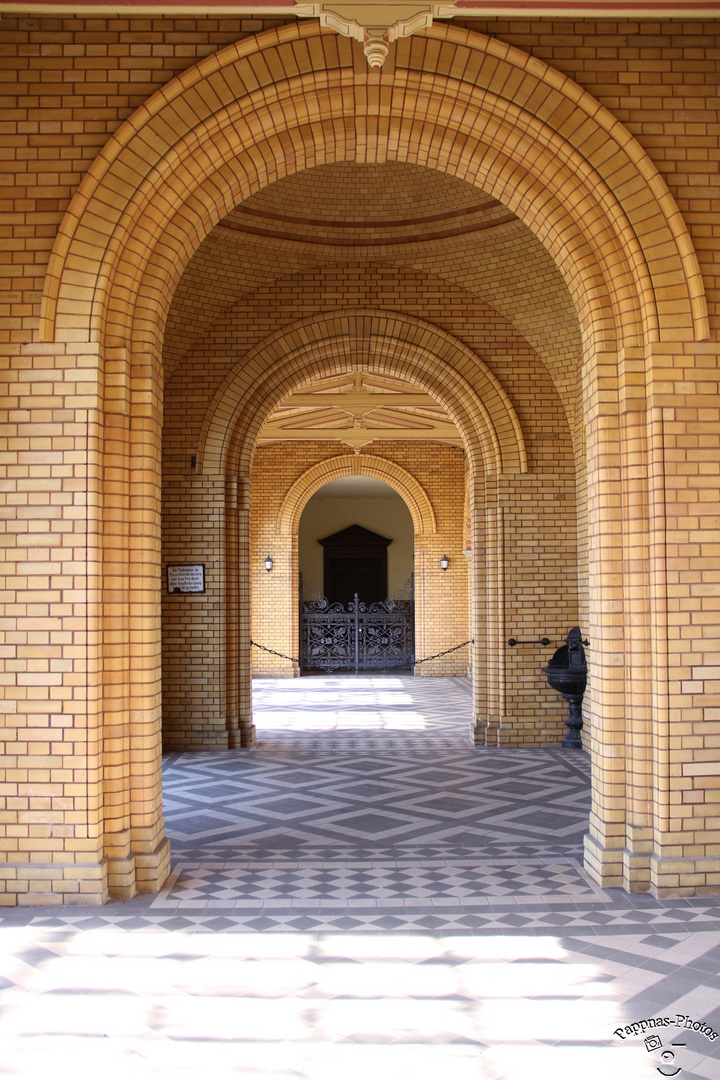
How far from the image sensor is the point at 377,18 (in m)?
4.48

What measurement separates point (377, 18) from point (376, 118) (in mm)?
803

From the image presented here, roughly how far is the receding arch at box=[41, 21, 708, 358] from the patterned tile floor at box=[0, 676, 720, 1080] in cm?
310

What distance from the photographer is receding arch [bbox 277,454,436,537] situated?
1848 centimetres

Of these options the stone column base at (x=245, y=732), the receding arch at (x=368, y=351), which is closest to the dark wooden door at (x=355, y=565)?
the stone column base at (x=245, y=732)

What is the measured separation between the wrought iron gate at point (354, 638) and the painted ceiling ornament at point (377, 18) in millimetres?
15394

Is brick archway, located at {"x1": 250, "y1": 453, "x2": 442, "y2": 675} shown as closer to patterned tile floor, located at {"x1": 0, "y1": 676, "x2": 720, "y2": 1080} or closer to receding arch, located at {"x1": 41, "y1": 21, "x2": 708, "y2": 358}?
patterned tile floor, located at {"x1": 0, "y1": 676, "x2": 720, "y2": 1080}

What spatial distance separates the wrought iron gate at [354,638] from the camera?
19.6 metres

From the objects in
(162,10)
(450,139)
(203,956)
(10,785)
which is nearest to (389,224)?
(450,139)

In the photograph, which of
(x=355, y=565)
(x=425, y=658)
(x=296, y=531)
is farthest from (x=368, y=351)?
(x=355, y=565)

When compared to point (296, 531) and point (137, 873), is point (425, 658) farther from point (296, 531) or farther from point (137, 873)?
point (137, 873)

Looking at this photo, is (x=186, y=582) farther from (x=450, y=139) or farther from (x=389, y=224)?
(x=450, y=139)

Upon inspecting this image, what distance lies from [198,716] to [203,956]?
18.7ft

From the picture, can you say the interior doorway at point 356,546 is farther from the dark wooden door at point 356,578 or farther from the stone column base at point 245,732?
the stone column base at point 245,732

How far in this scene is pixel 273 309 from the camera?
9.76 m
